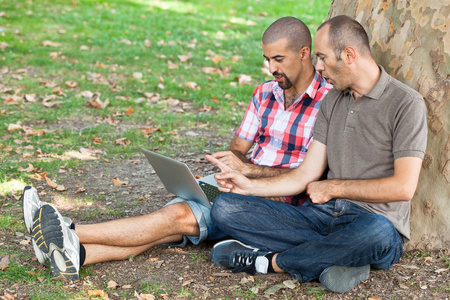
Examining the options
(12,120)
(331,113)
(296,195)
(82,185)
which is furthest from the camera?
(12,120)

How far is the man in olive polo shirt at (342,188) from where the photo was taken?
3068 millimetres

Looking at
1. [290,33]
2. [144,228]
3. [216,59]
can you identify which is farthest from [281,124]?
[216,59]

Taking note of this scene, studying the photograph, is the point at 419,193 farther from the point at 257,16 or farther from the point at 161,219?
the point at 257,16

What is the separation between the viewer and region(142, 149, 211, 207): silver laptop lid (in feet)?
11.3

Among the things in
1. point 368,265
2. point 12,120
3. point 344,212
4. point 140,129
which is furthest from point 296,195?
point 12,120

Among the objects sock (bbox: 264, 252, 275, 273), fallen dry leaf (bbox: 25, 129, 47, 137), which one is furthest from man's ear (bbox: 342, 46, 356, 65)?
fallen dry leaf (bbox: 25, 129, 47, 137)

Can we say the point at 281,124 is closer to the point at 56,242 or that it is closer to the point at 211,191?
the point at 211,191

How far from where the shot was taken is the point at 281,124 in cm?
394

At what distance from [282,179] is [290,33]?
109 cm

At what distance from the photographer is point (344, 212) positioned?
3.32m

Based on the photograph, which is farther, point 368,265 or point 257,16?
point 257,16

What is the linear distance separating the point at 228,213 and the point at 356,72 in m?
1.21

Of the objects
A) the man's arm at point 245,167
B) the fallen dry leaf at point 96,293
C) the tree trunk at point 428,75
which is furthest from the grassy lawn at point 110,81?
the tree trunk at point 428,75

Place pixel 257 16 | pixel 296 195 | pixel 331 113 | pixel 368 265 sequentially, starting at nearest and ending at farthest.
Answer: pixel 368 265
pixel 331 113
pixel 296 195
pixel 257 16
